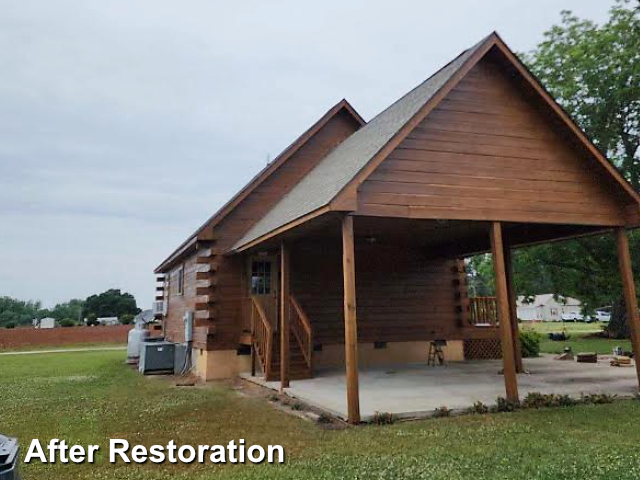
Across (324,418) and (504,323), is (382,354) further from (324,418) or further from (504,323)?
(324,418)

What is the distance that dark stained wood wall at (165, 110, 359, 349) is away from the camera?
11.7 meters

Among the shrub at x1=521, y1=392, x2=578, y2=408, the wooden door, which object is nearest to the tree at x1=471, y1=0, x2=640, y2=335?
the wooden door

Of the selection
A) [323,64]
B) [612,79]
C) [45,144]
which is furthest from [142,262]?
[612,79]

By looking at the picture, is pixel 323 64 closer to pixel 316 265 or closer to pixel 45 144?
pixel 45 144

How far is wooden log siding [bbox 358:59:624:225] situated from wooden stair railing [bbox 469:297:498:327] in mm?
6810

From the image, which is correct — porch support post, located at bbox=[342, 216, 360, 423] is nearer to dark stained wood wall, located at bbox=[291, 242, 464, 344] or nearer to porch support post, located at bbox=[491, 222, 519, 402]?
porch support post, located at bbox=[491, 222, 519, 402]

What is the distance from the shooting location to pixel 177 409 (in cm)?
755

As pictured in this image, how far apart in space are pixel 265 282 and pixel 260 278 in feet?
0.57

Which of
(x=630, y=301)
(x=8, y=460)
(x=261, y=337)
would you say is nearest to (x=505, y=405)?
(x=630, y=301)

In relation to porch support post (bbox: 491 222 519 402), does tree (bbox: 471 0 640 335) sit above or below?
above

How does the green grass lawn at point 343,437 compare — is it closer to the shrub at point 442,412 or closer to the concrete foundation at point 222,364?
the shrub at point 442,412

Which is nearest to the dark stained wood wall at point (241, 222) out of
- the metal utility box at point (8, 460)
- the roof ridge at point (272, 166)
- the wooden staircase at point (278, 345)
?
the roof ridge at point (272, 166)

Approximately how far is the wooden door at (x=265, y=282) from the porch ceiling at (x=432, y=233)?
1.13m

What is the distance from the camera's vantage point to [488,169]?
7832 mm
